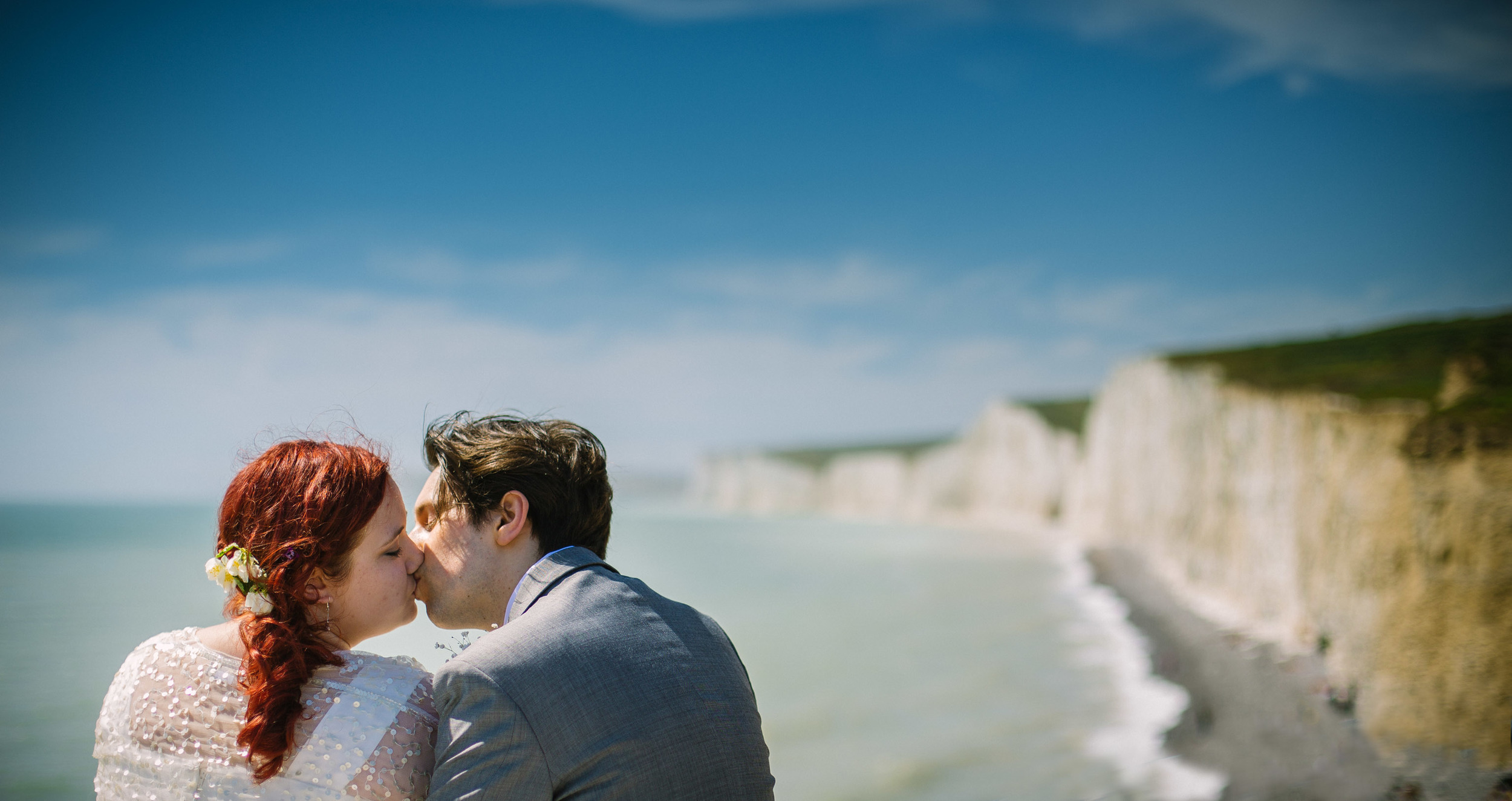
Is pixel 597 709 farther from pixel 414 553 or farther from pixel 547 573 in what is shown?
pixel 414 553

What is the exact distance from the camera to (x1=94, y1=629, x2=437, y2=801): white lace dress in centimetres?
183

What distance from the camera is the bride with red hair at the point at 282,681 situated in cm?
183

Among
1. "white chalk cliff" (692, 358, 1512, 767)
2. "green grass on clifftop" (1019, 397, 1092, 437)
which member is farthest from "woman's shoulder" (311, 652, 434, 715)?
"green grass on clifftop" (1019, 397, 1092, 437)

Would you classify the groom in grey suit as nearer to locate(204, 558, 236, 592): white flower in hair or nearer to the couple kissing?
the couple kissing

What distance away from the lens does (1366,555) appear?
33.9 feet

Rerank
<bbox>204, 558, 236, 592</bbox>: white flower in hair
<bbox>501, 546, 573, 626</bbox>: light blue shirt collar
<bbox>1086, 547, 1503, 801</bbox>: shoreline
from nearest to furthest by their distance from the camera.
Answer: <bbox>204, 558, 236, 592</bbox>: white flower in hair
<bbox>501, 546, 573, 626</bbox>: light blue shirt collar
<bbox>1086, 547, 1503, 801</bbox>: shoreline

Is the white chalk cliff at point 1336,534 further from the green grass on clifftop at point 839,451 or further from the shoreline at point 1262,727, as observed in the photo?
the green grass on clifftop at point 839,451

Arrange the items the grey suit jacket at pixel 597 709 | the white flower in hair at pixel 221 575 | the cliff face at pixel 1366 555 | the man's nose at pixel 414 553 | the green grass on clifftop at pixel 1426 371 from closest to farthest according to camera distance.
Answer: the grey suit jacket at pixel 597 709 → the white flower in hair at pixel 221 575 → the man's nose at pixel 414 553 → the cliff face at pixel 1366 555 → the green grass on clifftop at pixel 1426 371

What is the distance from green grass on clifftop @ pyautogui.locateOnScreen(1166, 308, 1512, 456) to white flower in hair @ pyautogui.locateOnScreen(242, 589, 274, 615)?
1134 centimetres

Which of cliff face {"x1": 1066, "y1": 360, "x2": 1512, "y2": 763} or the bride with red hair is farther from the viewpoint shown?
cliff face {"x1": 1066, "y1": 360, "x2": 1512, "y2": 763}

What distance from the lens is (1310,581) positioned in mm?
13547

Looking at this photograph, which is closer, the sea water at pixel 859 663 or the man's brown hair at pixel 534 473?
the man's brown hair at pixel 534 473

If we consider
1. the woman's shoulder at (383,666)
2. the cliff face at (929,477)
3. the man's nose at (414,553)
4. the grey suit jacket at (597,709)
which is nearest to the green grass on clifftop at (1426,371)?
the grey suit jacket at (597,709)

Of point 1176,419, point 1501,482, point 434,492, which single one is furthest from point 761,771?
point 1176,419
